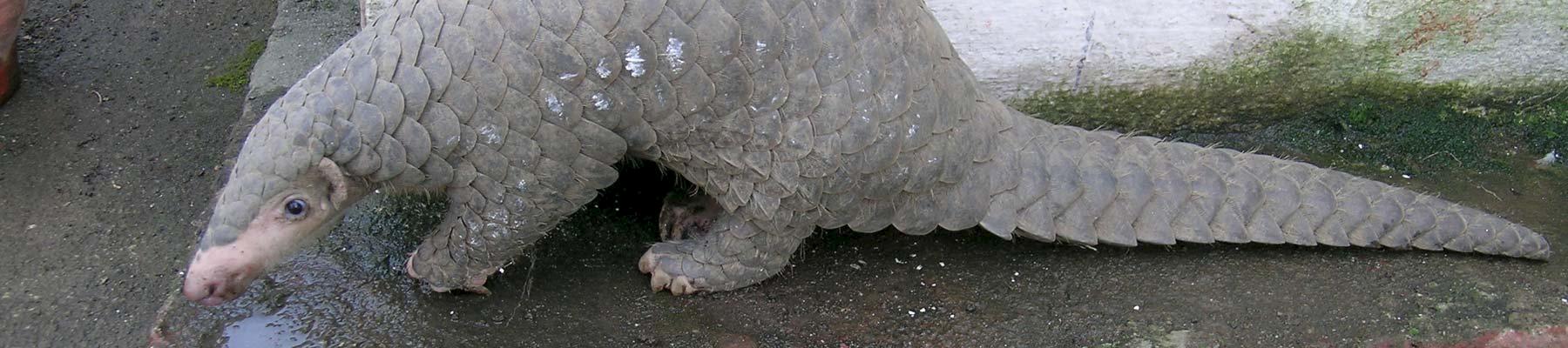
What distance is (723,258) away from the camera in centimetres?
305

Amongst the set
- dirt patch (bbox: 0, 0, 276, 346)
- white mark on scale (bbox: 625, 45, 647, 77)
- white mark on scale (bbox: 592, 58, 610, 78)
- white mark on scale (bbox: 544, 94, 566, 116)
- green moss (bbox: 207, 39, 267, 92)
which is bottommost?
dirt patch (bbox: 0, 0, 276, 346)

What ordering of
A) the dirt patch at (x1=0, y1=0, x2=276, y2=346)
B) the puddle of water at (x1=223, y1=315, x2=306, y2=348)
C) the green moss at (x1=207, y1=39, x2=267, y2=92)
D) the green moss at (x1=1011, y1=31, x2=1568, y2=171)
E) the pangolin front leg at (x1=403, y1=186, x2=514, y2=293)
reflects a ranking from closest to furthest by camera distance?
1. the pangolin front leg at (x1=403, y1=186, x2=514, y2=293)
2. the puddle of water at (x1=223, y1=315, x2=306, y2=348)
3. the dirt patch at (x1=0, y1=0, x2=276, y2=346)
4. the green moss at (x1=1011, y1=31, x2=1568, y2=171)
5. the green moss at (x1=207, y1=39, x2=267, y2=92)

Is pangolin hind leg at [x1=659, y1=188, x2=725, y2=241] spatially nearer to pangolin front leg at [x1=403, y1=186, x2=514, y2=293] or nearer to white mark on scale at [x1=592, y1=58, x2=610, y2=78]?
pangolin front leg at [x1=403, y1=186, x2=514, y2=293]

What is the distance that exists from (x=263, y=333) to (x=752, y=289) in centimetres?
124

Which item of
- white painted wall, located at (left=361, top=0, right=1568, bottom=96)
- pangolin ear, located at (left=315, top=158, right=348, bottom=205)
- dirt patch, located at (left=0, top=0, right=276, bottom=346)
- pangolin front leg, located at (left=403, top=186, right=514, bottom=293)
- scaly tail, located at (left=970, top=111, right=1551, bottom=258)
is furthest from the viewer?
white painted wall, located at (left=361, top=0, right=1568, bottom=96)

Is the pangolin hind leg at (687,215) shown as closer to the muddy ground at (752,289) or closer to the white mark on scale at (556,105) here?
the muddy ground at (752,289)

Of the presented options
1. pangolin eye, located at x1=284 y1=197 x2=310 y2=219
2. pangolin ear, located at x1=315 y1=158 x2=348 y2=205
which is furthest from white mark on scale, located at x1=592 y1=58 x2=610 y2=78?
pangolin eye, located at x1=284 y1=197 x2=310 y2=219

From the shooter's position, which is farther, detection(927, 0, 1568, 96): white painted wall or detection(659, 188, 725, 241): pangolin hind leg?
detection(927, 0, 1568, 96): white painted wall

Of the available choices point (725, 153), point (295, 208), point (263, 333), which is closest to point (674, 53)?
point (725, 153)

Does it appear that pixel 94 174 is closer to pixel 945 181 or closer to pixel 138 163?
pixel 138 163

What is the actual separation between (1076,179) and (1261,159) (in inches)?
21.2

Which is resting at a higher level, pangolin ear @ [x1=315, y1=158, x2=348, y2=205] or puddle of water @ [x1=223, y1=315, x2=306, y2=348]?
pangolin ear @ [x1=315, y1=158, x2=348, y2=205]

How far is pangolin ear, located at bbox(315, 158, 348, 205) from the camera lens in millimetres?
2410

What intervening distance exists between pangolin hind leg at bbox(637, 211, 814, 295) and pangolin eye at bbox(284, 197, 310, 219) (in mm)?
915
